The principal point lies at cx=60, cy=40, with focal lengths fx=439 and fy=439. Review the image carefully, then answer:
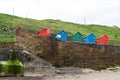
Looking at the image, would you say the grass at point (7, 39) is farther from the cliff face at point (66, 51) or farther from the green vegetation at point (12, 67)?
the green vegetation at point (12, 67)

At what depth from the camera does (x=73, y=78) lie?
97.2 feet

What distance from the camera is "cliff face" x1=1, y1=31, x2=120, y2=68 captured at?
3362 cm

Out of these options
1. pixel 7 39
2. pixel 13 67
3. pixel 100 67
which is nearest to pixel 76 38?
pixel 100 67

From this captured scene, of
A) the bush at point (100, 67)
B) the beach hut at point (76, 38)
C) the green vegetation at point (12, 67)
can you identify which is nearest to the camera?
the green vegetation at point (12, 67)

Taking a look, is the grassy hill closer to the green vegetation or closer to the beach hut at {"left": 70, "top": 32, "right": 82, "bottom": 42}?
the beach hut at {"left": 70, "top": 32, "right": 82, "bottom": 42}

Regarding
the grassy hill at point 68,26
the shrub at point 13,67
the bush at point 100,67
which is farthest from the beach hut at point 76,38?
the shrub at point 13,67

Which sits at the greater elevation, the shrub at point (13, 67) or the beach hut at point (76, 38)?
the beach hut at point (76, 38)

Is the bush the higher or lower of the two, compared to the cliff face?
lower

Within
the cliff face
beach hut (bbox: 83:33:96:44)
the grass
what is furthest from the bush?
the grass

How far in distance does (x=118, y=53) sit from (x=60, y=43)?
6.60 m

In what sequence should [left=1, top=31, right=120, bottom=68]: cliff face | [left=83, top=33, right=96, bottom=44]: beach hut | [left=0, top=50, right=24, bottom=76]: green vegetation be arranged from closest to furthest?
[left=0, top=50, right=24, bottom=76]: green vegetation < [left=1, top=31, right=120, bottom=68]: cliff face < [left=83, top=33, right=96, bottom=44]: beach hut

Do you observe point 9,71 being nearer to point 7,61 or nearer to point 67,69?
point 7,61

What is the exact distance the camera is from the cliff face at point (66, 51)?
110 ft

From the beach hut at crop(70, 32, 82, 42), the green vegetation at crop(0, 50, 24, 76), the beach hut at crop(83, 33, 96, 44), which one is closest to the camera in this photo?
the green vegetation at crop(0, 50, 24, 76)
